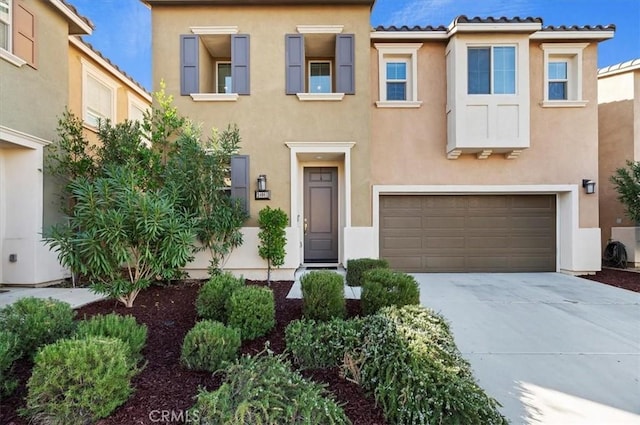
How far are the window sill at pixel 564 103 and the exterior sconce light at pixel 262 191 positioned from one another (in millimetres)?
7180

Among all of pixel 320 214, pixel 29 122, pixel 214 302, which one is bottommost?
pixel 214 302

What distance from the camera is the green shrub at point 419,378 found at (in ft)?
6.78

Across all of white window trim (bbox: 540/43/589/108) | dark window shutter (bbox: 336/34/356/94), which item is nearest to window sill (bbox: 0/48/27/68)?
dark window shutter (bbox: 336/34/356/94)

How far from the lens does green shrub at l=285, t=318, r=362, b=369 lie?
2811 millimetres

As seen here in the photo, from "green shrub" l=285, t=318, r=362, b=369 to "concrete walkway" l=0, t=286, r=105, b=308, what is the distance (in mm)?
3927

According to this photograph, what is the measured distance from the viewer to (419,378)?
222 cm

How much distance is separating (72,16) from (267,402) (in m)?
9.17

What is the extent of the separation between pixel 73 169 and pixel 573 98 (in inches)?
462

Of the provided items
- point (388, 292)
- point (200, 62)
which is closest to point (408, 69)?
point (200, 62)

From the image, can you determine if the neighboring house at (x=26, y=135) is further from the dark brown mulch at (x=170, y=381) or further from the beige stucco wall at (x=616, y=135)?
the beige stucco wall at (x=616, y=135)

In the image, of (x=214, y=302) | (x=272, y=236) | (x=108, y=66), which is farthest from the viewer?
(x=108, y=66)

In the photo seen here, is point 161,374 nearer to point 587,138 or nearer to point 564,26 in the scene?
point 587,138

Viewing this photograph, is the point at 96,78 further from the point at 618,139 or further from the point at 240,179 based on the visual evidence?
the point at 618,139

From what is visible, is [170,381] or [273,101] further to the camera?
[273,101]
